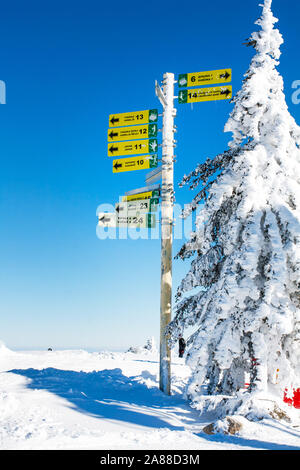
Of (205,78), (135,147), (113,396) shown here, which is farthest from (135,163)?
(113,396)

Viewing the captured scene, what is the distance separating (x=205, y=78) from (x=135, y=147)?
3081mm

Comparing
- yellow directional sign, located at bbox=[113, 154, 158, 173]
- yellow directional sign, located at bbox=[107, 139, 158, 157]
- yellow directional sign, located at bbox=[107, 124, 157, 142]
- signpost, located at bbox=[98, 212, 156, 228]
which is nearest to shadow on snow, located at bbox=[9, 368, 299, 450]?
signpost, located at bbox=[98, 212, 156, 228]

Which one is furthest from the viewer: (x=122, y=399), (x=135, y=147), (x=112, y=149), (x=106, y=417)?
(x=112, y=149)

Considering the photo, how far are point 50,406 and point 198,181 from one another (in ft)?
21.2

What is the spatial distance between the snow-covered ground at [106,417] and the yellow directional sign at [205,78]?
9.61 meters

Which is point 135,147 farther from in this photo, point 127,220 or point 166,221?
point 166,221

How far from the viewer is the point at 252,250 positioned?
9258mm

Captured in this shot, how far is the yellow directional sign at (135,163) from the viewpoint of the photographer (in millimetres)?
13758

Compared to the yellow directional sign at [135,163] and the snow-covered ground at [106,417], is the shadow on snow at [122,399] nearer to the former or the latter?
the snow-covered ground at [106,417]

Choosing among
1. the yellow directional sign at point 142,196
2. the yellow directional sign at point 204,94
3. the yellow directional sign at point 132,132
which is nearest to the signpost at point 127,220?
the yellow directional sign at point 142,196

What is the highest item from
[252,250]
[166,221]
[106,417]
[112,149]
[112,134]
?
[112,134]
